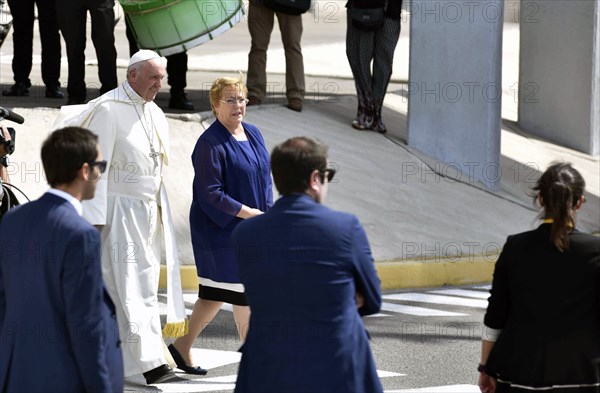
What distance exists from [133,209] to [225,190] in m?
0.57

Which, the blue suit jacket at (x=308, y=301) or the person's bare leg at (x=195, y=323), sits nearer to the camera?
the blue suit jacket at (x=308, y=301)

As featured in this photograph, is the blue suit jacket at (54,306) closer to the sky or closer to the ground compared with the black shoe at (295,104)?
closer to the sky

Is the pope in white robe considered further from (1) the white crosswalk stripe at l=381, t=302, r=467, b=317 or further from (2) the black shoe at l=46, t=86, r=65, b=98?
(2) the black shoe at l=46, t=86, r=65, b=98

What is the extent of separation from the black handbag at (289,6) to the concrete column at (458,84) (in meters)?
1.23

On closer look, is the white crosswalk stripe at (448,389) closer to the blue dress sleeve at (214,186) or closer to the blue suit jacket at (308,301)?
the blue dress sleeve at (214,186)

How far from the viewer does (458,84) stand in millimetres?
14586

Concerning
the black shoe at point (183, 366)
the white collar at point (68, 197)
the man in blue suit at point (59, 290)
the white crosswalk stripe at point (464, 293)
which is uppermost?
the white collar at point (68, 197)

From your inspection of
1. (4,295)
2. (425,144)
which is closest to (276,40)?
(425,144)

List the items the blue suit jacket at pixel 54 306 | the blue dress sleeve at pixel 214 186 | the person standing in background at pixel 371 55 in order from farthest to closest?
the person standing in background at pixel 371 55 → the blue dress sleeve at pixel 214 186 → the blue suit jacket at pixel 54 306

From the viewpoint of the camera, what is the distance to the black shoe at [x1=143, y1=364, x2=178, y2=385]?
320 inches

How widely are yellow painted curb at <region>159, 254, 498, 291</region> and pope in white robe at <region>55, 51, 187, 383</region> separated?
343 cm

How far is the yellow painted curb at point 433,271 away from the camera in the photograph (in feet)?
38.8

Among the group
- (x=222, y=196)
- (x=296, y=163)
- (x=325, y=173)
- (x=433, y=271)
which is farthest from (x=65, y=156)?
(x=433, y=271)

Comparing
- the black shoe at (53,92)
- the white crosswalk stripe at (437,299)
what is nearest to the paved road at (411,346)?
the white crosswalk stripe at (437,299)
